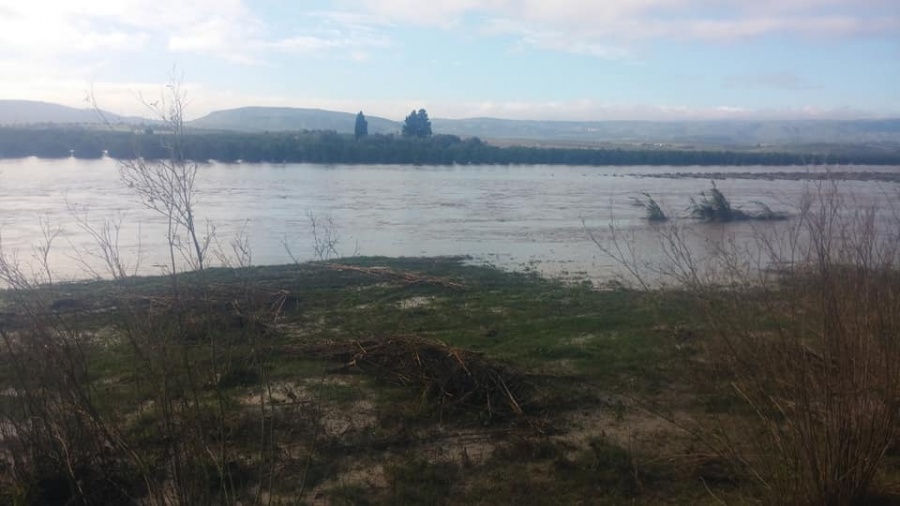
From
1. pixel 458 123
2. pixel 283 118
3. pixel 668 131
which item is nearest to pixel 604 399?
pixel 283 118

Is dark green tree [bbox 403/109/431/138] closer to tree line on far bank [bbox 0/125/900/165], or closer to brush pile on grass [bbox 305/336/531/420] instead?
tree line on far bank [bbox 0/125/900/165]

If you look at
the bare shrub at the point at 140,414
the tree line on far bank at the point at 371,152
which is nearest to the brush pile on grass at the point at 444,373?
the bare shrub at the point at 140,414

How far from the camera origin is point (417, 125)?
77.1 m

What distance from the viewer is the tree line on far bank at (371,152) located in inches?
1927

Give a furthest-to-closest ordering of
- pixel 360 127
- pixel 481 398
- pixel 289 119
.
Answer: pixel 289 119 → pixel 360 127 → pixel 481 398

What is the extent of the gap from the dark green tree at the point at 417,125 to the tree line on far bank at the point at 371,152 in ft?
6.76

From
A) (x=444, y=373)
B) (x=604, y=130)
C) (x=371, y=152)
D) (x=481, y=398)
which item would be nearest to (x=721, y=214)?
(x=444, y=373)

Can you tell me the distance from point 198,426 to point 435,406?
11.5 ft

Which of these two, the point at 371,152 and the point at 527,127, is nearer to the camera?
the point at 371,152

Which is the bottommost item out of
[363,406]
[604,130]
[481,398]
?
[363,406]

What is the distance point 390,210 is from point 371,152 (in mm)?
32142

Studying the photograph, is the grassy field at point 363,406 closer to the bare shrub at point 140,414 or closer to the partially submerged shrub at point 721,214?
the bare shrub at point 140,414

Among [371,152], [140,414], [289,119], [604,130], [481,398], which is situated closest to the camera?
[140,414]

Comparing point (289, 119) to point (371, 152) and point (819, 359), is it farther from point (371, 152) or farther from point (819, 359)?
point (819, 359)
